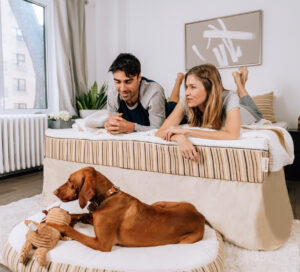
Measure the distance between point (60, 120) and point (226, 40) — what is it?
2.26m

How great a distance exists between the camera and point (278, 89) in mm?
3086

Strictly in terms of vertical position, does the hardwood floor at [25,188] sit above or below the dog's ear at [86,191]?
below

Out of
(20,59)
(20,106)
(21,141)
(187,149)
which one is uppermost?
(20,59)

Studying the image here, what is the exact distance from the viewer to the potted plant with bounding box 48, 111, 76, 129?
299cm

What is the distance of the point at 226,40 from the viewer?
3.27 meters

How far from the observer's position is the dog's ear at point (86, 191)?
104 cm

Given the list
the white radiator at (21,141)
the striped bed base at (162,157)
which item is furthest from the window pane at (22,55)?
the striped bed base at (162,157)

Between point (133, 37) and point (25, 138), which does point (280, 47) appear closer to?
point (133, 37)

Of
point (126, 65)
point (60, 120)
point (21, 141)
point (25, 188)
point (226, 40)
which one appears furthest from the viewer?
point (226, 40)

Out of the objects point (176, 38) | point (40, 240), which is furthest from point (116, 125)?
point (176, 38)

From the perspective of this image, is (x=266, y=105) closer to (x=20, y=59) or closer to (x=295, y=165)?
(x=295, y=165)

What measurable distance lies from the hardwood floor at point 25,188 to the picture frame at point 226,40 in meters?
1.60

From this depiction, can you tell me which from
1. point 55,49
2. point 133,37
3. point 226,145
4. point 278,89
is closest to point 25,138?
point 55,49

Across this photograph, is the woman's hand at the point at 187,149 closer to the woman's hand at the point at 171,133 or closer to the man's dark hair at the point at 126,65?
the woman's hand at the point at 171,133
